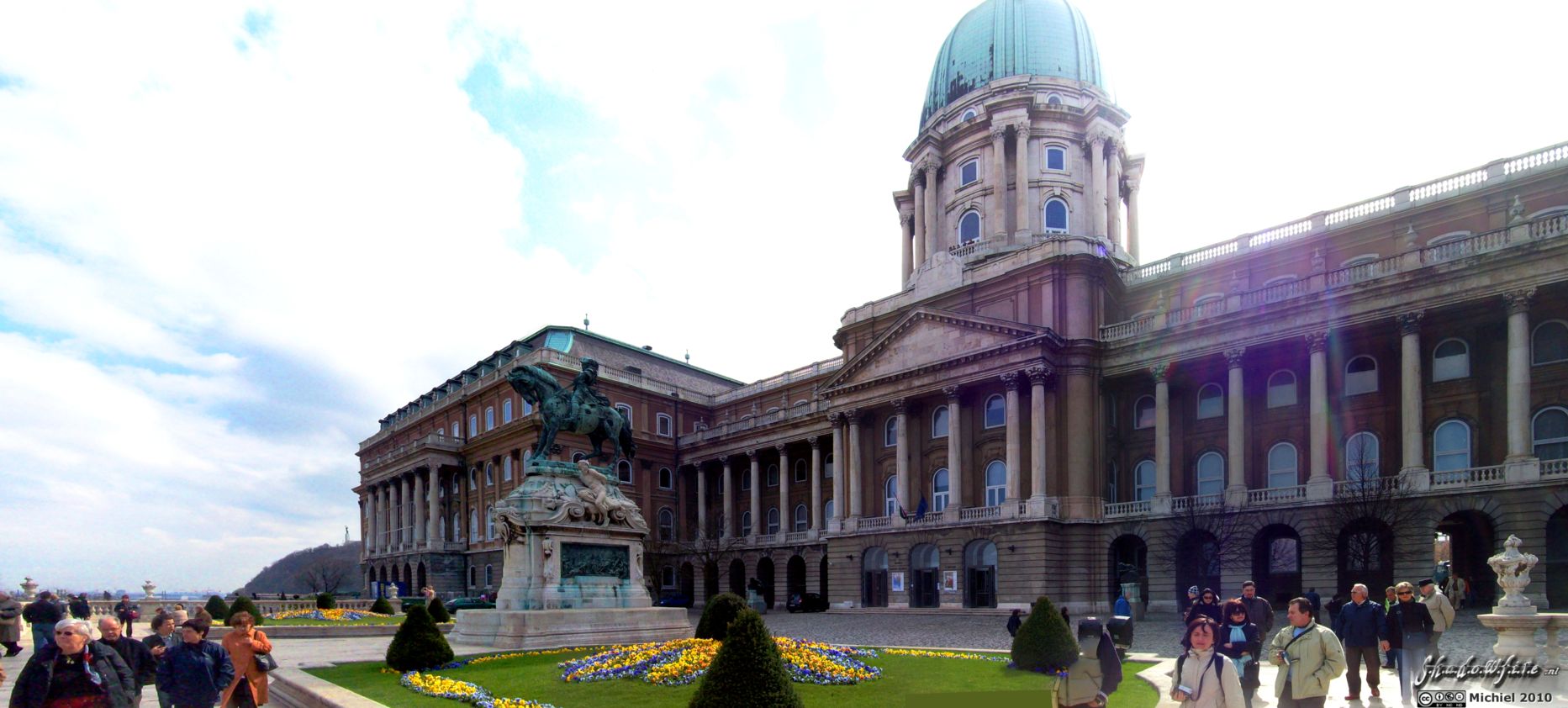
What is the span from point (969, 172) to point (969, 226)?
12.7ft

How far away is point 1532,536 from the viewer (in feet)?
106

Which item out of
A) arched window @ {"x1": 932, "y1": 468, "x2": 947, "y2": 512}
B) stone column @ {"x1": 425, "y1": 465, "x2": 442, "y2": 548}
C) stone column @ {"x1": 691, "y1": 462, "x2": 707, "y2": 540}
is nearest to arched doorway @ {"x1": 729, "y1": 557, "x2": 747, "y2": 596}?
stone column @ {"x1": 691, "y1": 462, "x2": 707, "y2": 540}

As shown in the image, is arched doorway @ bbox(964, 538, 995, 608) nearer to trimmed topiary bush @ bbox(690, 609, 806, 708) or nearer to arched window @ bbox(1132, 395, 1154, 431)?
arched window @ bbox(1132, 395, 1154, 431)

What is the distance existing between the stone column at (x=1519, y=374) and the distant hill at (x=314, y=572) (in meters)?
98.9

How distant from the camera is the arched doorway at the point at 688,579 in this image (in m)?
67.9

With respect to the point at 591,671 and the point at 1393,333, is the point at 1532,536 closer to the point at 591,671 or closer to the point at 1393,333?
the point at 1393,333

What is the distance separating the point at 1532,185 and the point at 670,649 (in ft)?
130

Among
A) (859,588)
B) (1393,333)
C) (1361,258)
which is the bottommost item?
(859,588)

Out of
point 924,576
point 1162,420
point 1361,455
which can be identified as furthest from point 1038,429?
point 1361,455

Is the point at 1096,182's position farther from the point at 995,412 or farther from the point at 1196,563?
the point at 1196,563

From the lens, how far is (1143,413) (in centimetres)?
4681

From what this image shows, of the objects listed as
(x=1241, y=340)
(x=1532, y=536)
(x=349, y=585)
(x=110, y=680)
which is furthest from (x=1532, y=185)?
(x=349, y=585)

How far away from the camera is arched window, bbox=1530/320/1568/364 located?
34969 millimetres

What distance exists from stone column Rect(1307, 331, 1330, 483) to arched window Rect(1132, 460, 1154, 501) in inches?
302
